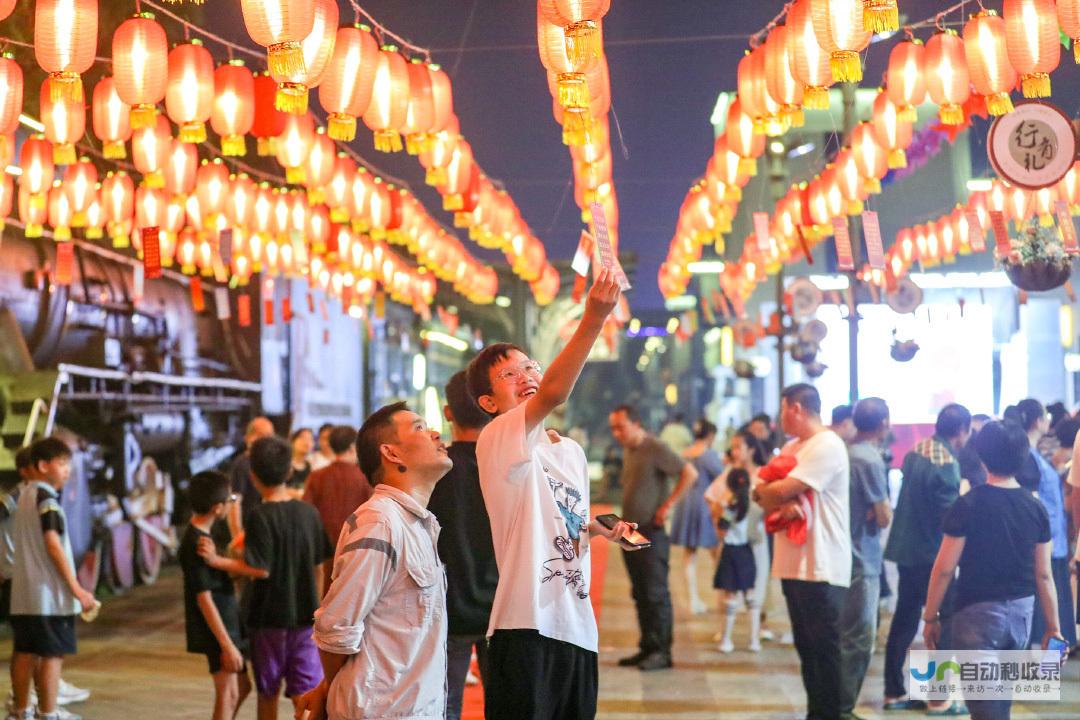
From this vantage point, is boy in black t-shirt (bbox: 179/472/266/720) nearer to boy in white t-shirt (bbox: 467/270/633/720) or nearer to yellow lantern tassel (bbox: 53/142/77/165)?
boy in white t-shirt (bbox: 467/270/633/720)

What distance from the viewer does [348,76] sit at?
709 centimetres

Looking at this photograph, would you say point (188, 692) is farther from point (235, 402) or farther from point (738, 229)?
point (738, 229)

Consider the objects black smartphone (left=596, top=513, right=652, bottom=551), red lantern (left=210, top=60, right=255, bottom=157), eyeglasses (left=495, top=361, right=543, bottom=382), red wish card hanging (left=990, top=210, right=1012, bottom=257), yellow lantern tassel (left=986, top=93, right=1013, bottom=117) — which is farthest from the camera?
red lantern (left=210, top=60, right=255, bottom=157)

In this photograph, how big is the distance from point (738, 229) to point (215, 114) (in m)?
23.2

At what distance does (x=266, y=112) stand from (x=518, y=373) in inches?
203

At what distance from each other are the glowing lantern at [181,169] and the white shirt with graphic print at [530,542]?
6707mm

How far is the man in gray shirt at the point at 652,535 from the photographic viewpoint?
8734mm

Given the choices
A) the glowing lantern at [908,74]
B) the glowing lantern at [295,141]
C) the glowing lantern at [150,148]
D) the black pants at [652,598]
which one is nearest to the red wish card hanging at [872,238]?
the glowing lantern at [908,74]

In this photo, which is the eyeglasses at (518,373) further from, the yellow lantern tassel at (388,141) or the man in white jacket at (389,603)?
the yellow lantern tassel at (388,141)

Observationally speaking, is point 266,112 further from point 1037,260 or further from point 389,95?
point 1037,260

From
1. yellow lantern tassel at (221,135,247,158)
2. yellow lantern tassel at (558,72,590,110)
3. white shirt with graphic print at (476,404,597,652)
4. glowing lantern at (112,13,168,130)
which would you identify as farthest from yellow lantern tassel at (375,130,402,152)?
white shirt with graphic print at (476,404,597,652)

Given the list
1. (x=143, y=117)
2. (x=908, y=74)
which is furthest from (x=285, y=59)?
(x=908, y=74)

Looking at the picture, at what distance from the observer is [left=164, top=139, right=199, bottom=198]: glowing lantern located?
9500 mm

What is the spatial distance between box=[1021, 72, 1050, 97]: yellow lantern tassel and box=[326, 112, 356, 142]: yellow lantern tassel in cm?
378
